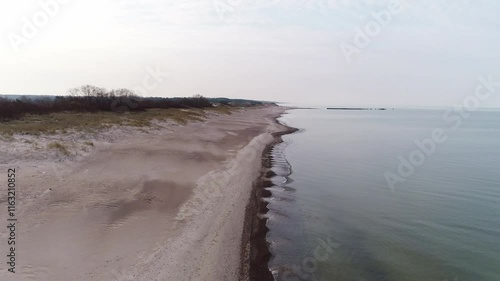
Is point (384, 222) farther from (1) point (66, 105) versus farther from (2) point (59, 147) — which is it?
(1) point (66, 105)

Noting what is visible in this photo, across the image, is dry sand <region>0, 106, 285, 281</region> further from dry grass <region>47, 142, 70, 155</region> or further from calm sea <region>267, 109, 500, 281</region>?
calm sea <region>267, 109, 500, 281</region>

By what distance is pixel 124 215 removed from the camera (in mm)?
12312

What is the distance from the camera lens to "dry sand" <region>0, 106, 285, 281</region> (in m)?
9.09

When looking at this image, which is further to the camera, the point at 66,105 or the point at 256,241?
the point at 66,105

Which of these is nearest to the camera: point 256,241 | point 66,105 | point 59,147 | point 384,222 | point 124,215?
point 256,241

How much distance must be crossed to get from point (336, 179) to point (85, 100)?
125 feet

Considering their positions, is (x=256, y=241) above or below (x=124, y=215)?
below

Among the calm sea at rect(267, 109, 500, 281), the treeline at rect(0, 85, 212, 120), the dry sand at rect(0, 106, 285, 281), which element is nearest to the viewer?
the dry sand at rect(0, 106, 285, 281)

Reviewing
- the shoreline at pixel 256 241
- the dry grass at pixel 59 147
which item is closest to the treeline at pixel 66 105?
the dry grass at pixel 59 147

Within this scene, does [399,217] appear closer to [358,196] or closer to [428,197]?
[358,196]

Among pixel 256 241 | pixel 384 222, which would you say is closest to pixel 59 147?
pixel 256 241

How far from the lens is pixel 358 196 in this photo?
1839 cm

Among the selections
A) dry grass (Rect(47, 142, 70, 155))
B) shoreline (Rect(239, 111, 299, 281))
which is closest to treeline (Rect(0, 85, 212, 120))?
dry grass (Rect(47, 142, 70, 155))

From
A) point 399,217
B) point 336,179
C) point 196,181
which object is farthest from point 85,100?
point 399,217
